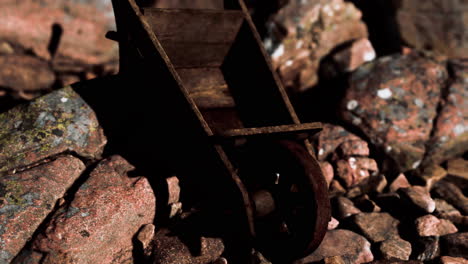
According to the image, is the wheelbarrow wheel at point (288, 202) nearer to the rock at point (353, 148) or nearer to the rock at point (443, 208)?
the rock at point (353, 148)

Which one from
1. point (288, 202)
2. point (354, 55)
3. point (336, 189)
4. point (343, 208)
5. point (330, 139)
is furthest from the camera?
point (354, 55)

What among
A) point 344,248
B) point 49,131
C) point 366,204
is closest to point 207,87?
point 49,131

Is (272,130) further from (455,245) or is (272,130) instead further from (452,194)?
(452,194)

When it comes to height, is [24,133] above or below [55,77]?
above

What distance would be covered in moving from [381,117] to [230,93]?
1575 mm

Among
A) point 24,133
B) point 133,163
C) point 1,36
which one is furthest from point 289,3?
point 1,36

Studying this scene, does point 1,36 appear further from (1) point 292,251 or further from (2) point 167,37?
(1) point 292,251

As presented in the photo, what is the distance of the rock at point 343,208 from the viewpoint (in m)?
3.37

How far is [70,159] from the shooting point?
3.32 meters

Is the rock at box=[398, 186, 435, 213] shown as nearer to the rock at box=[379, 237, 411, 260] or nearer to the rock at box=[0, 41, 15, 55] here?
the rock at box=[379, 237, 411, 260]

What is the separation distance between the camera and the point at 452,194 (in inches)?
141

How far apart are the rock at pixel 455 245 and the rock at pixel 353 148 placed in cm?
113

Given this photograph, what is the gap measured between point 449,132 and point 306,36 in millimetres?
2280

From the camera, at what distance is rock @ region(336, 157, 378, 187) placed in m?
3.74
